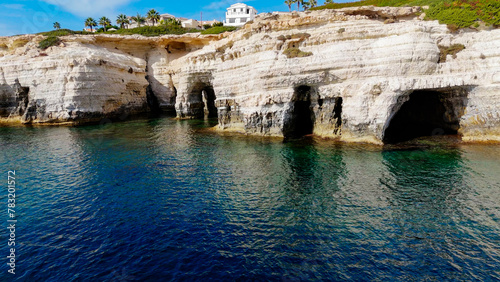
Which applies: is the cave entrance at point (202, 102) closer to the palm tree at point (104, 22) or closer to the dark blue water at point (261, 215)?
the dark blue water at point (261, 215)

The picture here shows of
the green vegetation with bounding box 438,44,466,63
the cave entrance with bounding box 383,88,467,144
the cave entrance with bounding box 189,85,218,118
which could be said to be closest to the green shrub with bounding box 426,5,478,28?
the green vegetation with bounding box 438,44,466,63

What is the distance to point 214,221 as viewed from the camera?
1150 centimetres

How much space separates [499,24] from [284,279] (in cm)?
3029

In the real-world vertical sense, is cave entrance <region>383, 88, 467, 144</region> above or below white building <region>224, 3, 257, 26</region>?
below

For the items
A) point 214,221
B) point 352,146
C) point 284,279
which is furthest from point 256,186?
point 352,146

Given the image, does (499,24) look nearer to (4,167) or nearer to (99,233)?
(99,233)

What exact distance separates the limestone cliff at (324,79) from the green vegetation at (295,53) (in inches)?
3.7

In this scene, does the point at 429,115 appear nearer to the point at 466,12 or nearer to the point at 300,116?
the point at 466,12

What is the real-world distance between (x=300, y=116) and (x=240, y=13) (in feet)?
240

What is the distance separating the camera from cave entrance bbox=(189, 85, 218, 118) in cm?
4316

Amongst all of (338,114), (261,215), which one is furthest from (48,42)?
(261,215)

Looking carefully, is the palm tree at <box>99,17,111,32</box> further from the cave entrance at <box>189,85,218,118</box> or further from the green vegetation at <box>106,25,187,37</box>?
the cave entrance at <box>189,85,218,118</box>

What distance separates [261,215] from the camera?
11.9 meters

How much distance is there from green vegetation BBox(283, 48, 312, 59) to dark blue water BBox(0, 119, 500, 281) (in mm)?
9033
